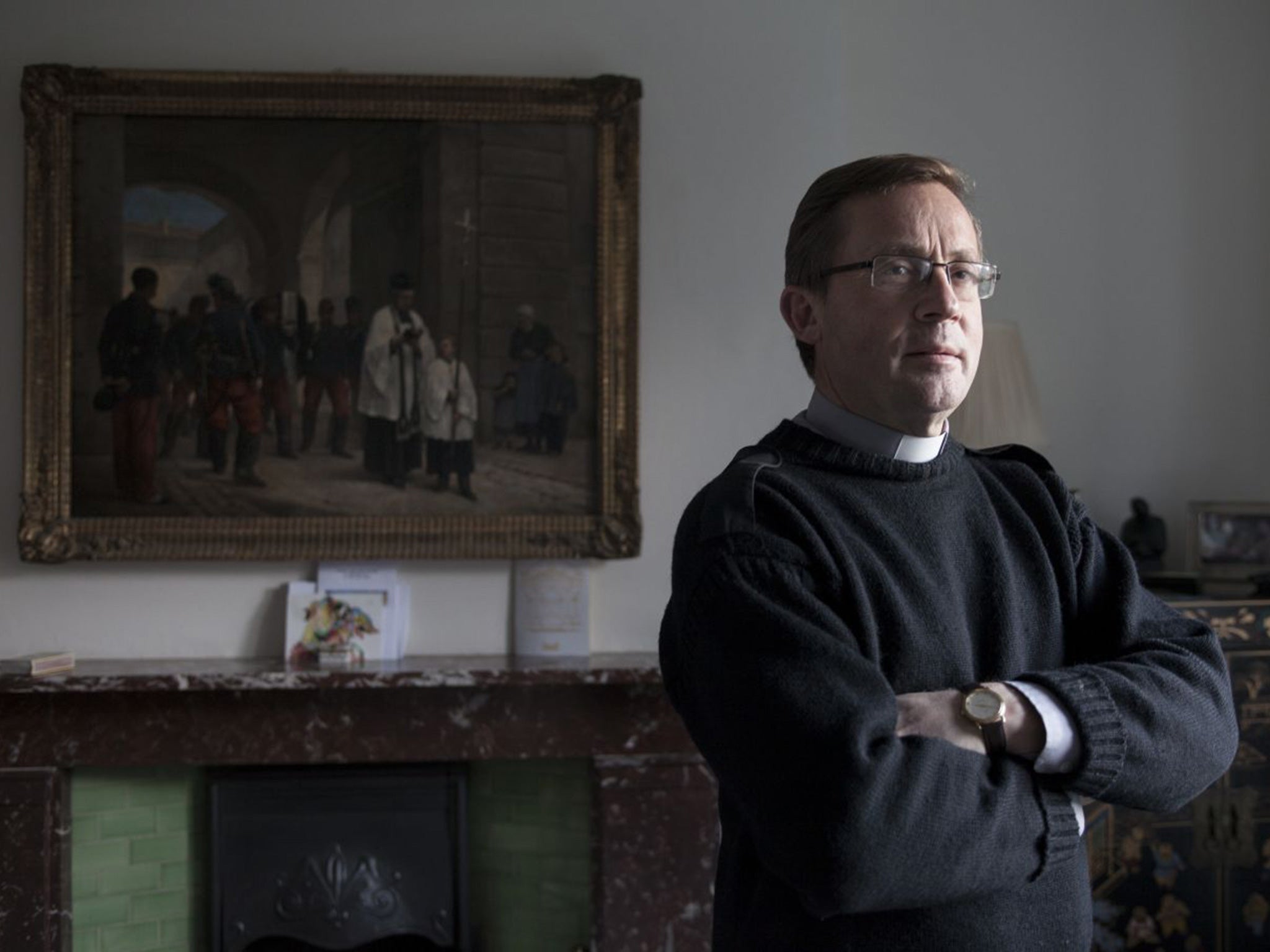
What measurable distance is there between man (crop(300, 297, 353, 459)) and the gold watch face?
233 cm

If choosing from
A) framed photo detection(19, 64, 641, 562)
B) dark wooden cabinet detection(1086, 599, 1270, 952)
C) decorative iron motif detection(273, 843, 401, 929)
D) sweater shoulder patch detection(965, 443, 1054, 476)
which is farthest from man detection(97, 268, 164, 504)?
dark wooden cabinet detection(1086, 599, 1270, 952)

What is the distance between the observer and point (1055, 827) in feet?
3.82

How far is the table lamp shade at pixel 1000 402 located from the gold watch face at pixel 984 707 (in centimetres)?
214

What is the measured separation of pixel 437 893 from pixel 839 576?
7.75ft

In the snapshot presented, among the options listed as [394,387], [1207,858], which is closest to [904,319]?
[394,387]

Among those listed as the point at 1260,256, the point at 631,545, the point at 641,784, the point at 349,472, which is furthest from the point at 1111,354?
the point at 349,472

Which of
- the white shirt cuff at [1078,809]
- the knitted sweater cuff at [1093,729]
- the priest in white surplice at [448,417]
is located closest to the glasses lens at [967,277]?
the knitted sweater cuff at [1093,729]

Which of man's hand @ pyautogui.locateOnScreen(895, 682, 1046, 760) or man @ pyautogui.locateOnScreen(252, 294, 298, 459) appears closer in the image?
man's hand @ pyautogui.locateOnScreen(895, 682, 1046, 760)

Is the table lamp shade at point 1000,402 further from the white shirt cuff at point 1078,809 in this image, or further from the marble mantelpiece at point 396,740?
the white shirt cuff at point 1078,809

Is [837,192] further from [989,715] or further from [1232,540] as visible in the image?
[1232,540]

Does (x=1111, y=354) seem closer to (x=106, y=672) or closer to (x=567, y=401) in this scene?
(x=567, y=401)

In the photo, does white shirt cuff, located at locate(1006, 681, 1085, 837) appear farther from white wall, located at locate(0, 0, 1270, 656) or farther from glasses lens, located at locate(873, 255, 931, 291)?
white wall, located at locate(0, 0, 1270, 656)

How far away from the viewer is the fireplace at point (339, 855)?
10.4 ft

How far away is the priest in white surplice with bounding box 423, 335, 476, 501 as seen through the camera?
3.23 m
